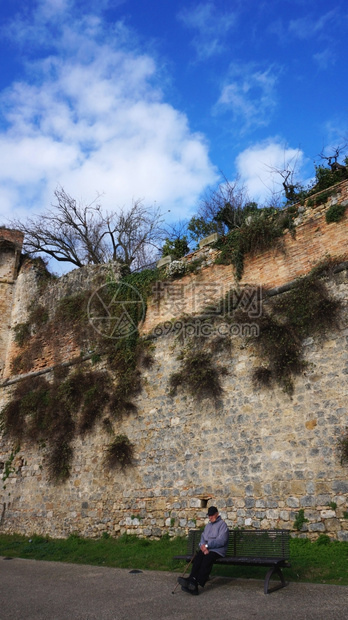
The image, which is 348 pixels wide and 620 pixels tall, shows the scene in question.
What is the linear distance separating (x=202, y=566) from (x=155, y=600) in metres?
0.68

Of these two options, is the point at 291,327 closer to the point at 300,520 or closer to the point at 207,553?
the point at 300,520

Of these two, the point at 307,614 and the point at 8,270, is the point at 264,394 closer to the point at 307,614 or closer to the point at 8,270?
the point at 307,614

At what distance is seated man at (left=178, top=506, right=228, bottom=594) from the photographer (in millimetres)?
5297

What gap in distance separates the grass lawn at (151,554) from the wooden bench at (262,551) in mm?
402

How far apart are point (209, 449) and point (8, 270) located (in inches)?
431

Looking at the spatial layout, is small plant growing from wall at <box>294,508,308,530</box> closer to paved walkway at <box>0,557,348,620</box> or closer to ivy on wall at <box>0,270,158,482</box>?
paved walkway at <box>0,557,348,620</box>

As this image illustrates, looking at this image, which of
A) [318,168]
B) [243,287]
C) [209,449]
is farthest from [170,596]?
[318,168]

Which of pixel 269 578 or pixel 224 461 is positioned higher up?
pixel 224 461

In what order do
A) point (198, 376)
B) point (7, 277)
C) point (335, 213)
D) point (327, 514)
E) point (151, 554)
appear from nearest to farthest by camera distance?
point (327, 514), point (151, 554), point (335, 213), point (198, 376), point (7, 277)

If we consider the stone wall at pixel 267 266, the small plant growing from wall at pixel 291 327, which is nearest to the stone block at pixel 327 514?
the small plant growing from wall at pixel 291 327

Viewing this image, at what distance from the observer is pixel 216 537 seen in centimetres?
571

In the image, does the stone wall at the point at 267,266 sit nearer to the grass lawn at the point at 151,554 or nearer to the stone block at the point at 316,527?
the stone block at the point at 316,527

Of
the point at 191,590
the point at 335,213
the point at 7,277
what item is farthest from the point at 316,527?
the point at 7,277

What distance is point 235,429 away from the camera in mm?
8414
